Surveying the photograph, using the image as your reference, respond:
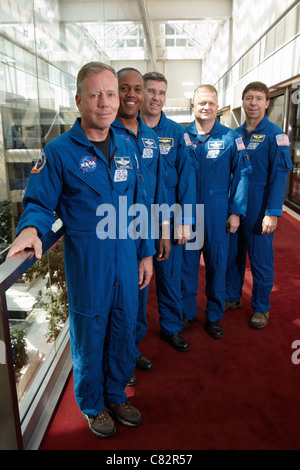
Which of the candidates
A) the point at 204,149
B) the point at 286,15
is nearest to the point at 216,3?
the point at 286,15

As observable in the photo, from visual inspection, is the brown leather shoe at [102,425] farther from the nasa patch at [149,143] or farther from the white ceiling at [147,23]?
the white ceiling at [147,23]

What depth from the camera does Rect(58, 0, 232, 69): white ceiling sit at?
3.68 meters

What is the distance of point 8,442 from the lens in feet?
3.88

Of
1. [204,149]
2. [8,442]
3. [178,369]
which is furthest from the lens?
[204,149]

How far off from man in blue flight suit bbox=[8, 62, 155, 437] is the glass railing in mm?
128

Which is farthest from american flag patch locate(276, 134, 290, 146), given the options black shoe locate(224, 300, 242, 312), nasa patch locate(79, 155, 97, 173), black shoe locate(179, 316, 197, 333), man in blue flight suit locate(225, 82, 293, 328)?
nasa patch locate(79, 155, 97, 173)

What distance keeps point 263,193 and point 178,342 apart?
1.23m

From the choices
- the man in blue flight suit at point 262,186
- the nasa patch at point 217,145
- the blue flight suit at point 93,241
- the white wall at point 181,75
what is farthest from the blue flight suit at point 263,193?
the white wall at point 181,75

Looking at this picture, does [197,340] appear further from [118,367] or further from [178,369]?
[118,367]

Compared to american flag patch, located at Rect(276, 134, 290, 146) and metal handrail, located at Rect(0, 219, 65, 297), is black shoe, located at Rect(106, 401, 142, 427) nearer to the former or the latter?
metal handrail, located at Rect(0, 219, 65, 297)

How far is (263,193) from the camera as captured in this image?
8.69 ft

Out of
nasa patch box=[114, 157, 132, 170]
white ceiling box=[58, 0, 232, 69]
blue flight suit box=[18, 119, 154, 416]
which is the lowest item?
blue flight suit box=[18, 119, 154, 416]
